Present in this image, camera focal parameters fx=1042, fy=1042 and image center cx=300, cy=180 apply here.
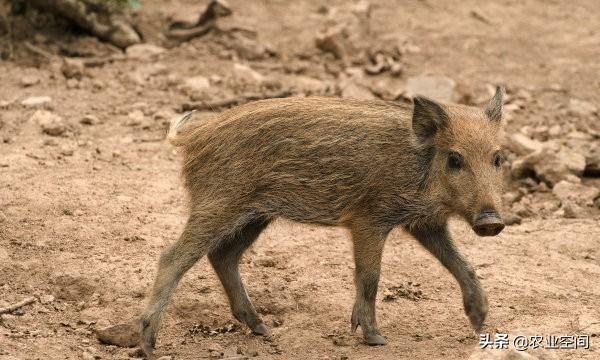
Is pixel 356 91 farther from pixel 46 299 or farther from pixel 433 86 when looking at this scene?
pixel 46 299

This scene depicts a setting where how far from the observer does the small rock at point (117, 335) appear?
6.43 meters

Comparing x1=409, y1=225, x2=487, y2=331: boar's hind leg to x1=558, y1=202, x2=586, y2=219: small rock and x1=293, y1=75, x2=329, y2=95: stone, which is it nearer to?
x1=558, y1=202, x2=586, y2=219: small rock

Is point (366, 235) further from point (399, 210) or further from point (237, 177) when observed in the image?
point (237, 177)

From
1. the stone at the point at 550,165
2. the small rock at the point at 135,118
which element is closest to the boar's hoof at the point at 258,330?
the small rock at the point at 135,118

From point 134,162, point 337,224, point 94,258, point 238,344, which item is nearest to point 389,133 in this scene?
point 337,224

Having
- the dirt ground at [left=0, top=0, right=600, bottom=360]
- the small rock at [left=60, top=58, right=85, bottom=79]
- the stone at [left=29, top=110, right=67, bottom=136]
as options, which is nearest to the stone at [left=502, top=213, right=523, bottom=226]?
the dirt ground at [left=0, top=0, right=600, bottom=360]

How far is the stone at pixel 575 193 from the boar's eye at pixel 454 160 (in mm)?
2561

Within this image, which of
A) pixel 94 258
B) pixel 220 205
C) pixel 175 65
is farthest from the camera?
pixel 175 65

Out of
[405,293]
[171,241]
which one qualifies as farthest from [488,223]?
[171,241]

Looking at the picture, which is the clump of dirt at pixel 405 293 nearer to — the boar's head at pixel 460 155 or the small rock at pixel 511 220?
the boar's head at pixel 460 155

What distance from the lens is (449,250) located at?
22.2 ft

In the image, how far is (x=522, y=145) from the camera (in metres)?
9.53

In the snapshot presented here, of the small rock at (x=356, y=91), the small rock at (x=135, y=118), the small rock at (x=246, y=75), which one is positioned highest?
the small rock at (x=356, y=91)

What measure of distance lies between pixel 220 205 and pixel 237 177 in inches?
8.2
